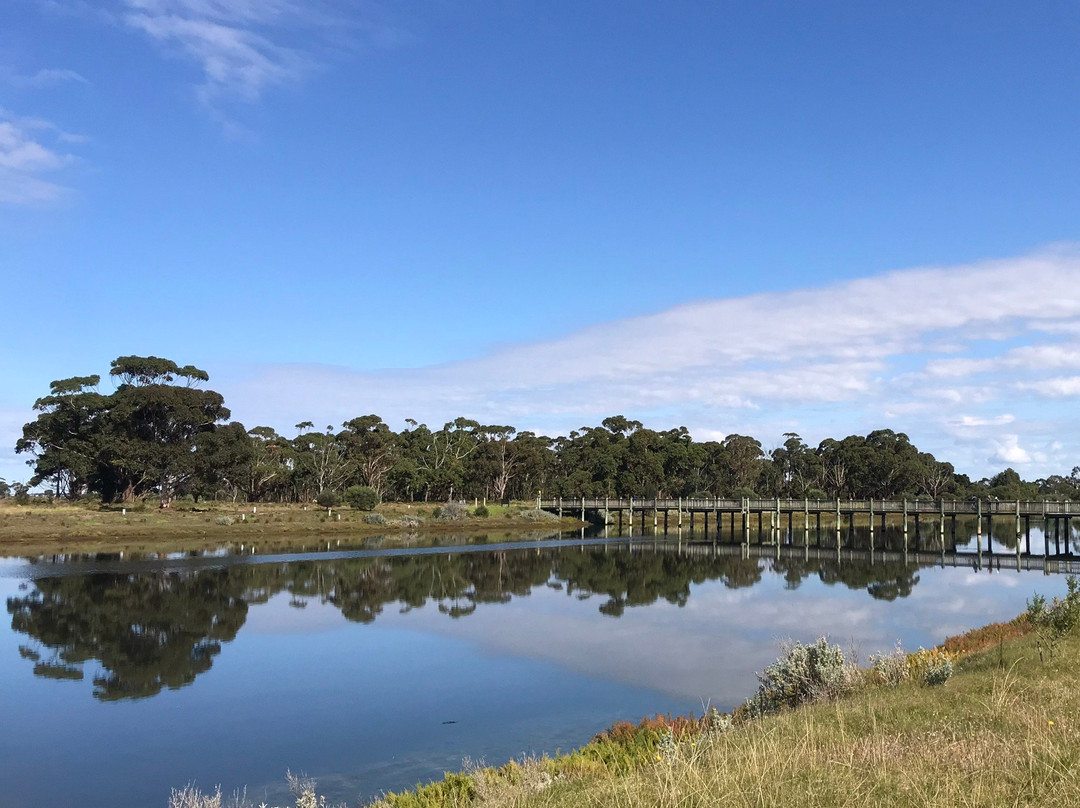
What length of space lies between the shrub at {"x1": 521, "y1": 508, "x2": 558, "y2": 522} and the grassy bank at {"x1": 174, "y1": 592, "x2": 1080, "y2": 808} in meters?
72.8

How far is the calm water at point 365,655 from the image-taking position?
14.2 metres

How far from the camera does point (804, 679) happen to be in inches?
554

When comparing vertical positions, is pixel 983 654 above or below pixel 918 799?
below

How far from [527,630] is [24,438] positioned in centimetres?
7227

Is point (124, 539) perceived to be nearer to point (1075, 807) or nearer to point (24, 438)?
point (24, 438)

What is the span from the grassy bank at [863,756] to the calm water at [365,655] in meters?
3.54

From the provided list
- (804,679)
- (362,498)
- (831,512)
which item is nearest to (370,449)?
(362,498)

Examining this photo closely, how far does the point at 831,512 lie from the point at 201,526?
197 feet

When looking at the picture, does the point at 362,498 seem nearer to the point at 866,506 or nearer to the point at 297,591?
the point at 297,591

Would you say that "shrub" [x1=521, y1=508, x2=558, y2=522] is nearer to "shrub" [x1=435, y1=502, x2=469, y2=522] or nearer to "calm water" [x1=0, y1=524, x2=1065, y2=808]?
"shrub" [x1=435, y1=502, x2=469, y2=522]

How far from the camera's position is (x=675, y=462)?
11475cm

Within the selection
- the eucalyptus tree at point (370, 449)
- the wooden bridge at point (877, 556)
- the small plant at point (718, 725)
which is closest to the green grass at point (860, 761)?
the small plant at point (718, 725)

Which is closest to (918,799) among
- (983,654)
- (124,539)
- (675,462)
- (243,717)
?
(983,654)

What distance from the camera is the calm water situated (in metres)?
14.2
